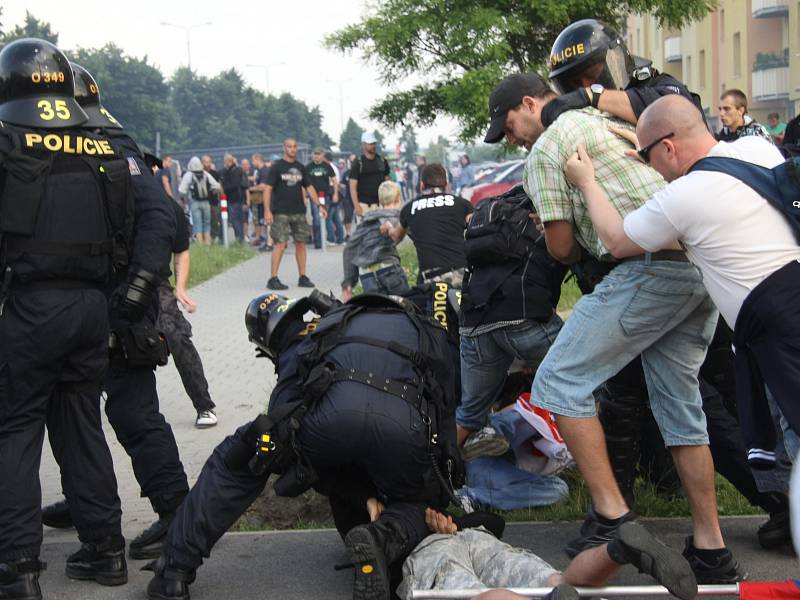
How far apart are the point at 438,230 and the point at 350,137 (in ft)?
230

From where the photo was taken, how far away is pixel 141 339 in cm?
498

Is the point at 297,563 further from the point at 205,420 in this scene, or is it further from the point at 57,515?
the point at 205,420

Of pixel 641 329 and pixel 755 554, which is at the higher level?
pixel 641 329

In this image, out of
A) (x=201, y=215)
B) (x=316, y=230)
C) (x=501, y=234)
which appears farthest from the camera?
(x=201, y=215)

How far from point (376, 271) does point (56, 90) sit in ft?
16.4

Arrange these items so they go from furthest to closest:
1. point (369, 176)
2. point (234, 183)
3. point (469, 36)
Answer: point (234, 183) < point (369, 176) < point (469, 36)

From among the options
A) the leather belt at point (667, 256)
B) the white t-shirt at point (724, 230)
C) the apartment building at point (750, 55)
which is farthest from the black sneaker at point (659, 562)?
the apartment building at point (750, 55)

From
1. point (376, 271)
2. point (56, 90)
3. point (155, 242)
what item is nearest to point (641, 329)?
point (155, 242)

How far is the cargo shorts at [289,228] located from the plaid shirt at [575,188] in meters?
11.2

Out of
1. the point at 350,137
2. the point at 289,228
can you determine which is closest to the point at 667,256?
the point at 289,228

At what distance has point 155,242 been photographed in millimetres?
5016

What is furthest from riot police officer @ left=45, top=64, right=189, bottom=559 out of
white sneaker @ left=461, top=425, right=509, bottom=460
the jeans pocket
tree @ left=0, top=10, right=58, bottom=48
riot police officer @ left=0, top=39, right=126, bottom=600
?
tree @ left=0, top=10, right=58, bottom=48

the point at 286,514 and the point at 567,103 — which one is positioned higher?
the point at 567,103

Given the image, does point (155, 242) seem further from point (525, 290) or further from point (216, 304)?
point (216, 304)
